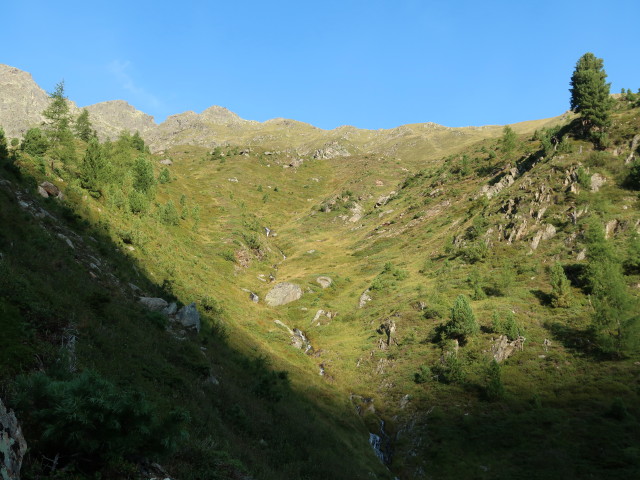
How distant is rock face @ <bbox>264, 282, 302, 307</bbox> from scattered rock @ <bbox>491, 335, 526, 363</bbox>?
3224cm

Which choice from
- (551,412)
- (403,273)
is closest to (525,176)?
(403,273)

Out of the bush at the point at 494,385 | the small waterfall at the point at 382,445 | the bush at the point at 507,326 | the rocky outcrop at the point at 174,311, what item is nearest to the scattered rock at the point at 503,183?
the bush at the point at 507,326

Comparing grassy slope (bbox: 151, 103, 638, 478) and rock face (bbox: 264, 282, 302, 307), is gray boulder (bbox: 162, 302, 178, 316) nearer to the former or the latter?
grassy slope (bbox: 151, 103, 638, 478)

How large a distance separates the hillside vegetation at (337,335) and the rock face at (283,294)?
5.46ft

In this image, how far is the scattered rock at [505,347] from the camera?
107 ft

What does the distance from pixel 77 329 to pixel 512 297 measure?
4126 centimetres

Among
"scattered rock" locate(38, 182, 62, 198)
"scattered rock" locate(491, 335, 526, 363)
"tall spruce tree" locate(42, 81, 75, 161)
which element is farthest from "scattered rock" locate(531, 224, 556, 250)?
"tall spruce tree" locate(42, 81, 75, 161)

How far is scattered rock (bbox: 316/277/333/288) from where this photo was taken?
62.5 m

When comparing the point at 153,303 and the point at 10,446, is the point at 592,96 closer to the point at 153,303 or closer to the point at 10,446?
the point at 153,303

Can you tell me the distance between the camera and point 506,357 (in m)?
32.6

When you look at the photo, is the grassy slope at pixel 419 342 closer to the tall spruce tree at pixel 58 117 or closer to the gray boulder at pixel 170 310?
the gray boulder at pixel 170 310

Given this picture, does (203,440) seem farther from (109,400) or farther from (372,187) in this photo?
(372,187)

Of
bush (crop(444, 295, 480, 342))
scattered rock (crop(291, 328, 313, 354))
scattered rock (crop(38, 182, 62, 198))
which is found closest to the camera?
scattered rock (crop(38, 182, 62, 198))

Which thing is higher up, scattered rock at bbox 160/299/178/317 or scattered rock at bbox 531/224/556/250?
scattered rock at bbox 531/224/556/250
